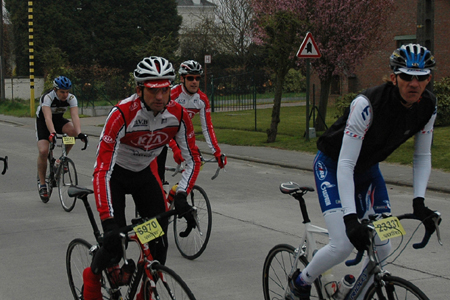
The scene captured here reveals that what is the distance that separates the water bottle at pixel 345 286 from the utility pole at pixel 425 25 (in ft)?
35.2

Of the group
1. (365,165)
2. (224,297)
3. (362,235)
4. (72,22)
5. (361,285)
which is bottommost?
(224,297)

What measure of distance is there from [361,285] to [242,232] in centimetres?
406

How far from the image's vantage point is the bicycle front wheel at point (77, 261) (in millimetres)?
4387

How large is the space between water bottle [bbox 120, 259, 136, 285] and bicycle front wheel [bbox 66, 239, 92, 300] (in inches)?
15.3

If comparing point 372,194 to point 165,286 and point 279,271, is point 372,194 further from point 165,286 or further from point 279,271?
point 165,286

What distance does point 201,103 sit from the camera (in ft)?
24.7

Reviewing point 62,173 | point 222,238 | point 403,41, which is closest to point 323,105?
point 403,41

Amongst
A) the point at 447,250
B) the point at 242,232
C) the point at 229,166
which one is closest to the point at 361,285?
the point at 447,250

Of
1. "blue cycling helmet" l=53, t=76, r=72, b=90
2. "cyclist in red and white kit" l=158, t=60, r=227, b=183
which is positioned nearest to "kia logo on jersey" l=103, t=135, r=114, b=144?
"cyclist in red and white kit" l=158, t=60, r=227, b=183

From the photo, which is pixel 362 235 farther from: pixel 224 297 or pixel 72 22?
pixel 72 22

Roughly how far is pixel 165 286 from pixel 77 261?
1.31 meters

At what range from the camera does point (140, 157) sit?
4.46 meters

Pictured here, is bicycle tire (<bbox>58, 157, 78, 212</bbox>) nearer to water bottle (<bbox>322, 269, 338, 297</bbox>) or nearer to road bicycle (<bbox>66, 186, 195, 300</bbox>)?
road bicycle (<bbox>66, 186, 195, 300</bbox>)

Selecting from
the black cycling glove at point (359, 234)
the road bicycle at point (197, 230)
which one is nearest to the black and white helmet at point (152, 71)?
the black cycling glove at point (359, 234)
